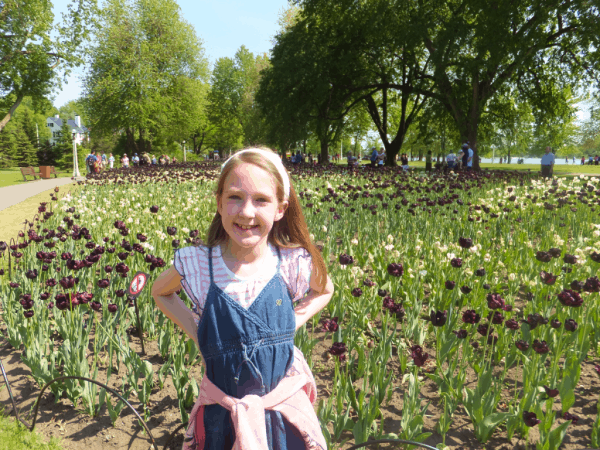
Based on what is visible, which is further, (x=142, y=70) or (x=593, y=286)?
(x=142, y=70)

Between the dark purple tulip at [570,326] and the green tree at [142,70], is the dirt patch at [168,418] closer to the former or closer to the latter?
the dark purple tulip at [570,326]

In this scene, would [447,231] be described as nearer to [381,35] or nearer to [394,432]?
[394,432]

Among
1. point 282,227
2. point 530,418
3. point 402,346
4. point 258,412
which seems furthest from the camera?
point 402,346

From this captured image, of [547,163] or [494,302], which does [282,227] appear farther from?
[547,163]

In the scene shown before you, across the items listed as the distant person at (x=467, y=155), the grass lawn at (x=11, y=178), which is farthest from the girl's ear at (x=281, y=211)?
the grass lawn at (x=11, y=178)

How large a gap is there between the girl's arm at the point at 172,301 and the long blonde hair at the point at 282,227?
0.19 metres

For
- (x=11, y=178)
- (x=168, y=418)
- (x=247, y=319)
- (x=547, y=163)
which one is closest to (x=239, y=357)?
(x=247, y=319)

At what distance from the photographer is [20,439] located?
244 centimetres

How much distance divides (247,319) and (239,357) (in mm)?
133

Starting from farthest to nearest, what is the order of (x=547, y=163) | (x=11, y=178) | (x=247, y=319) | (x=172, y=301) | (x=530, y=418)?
1. (x=11, y=178)
2. (x=547, y=163)
3. (x=530, y=418)
4. (x=172, y=301)
5. (x=247, y=319)

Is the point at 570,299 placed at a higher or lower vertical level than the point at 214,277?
lower

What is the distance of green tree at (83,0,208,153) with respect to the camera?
32.9 m

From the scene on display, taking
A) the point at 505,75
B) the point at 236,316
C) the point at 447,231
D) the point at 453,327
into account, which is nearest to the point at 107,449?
the point at 236,316

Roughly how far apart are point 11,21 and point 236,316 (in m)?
33.1
